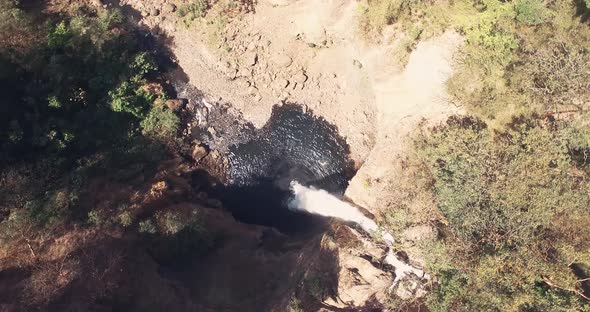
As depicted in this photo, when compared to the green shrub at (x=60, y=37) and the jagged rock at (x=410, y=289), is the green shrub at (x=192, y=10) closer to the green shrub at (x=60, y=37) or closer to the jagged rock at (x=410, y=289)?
the green shrub at (x=60, y=37)

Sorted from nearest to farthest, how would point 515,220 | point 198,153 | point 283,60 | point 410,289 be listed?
1. point 515,220
2. point 410,289
3. point 198,153
4. point 283,60

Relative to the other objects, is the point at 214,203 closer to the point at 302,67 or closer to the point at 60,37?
the point at 302,67

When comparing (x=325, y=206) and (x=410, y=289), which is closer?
(x=410, y=289)

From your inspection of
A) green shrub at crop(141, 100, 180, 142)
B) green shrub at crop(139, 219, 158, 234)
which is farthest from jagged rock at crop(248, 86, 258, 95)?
green shrub at crop(139, 219, 158, 234)

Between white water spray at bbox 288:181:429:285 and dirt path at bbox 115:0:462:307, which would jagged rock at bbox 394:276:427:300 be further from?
dirt path at bbox 115:0:462:307

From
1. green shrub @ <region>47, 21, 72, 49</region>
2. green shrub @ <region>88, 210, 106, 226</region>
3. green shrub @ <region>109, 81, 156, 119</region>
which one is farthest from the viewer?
green shrub @ <region>109, 81, 156, 119</region>

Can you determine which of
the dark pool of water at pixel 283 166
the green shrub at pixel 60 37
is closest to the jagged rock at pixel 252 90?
the dark pool of water at pixel 283 166

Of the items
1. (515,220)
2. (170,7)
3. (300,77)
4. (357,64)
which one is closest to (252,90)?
(300,77)

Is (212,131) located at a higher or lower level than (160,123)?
lower
